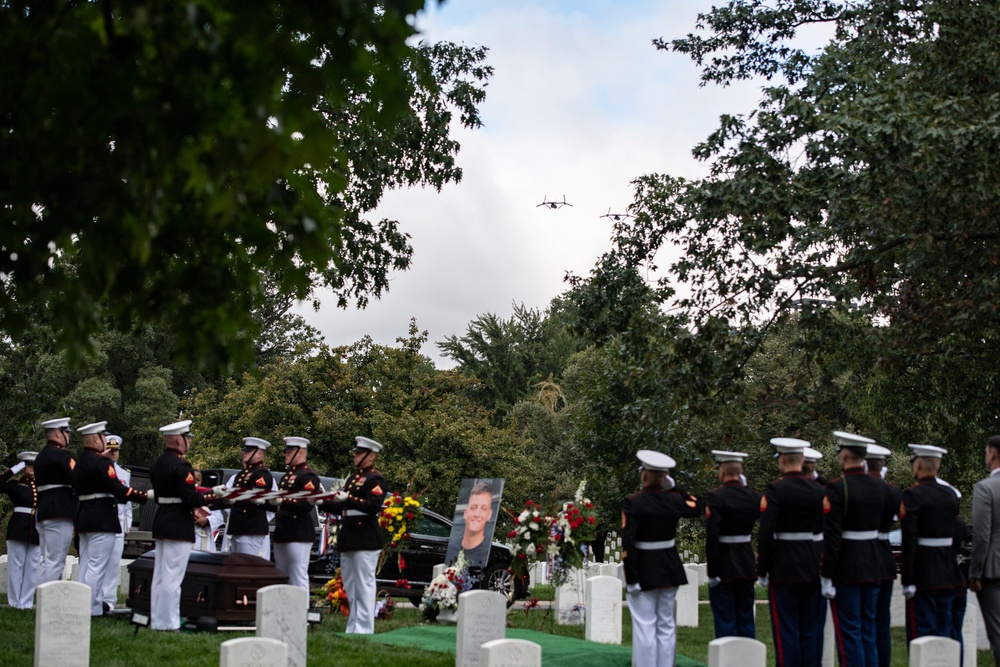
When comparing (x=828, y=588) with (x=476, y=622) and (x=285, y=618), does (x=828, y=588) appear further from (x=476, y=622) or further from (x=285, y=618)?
(x=285, y=618)

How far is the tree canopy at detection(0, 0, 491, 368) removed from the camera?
168 inches

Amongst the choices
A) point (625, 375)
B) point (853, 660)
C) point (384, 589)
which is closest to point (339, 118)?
point (625, 375)

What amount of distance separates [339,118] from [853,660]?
36.3ft

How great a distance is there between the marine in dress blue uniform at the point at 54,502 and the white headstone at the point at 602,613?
6.15m

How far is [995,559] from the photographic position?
9.98 metres

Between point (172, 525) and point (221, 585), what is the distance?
32.0 inches

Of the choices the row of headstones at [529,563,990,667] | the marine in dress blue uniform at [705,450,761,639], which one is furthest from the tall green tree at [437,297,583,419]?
the marine in dress blue uniform at [705,450,761,639]

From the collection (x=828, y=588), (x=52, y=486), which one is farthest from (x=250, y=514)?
(x=828, y=588)

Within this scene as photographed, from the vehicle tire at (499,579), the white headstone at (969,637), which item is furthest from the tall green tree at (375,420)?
the white headstone at (969,637)

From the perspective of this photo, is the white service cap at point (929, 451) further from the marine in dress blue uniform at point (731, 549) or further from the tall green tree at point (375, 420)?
the tall green tree at point (375, 420)

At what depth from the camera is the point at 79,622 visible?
29.1 ft

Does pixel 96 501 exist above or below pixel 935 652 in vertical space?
above

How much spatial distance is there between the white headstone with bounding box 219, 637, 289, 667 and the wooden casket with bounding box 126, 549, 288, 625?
4141 mm

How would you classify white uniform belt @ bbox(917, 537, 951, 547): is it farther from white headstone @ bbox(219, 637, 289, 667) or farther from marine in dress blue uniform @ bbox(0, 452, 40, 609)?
marine in dress blue uniform @ bbox(0, 452, 40, 609)
